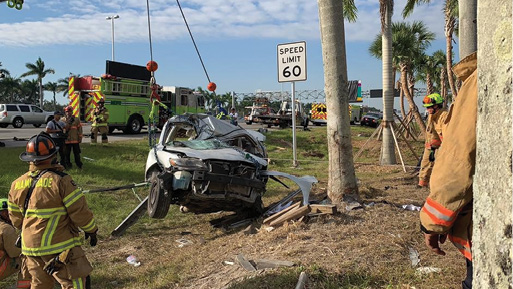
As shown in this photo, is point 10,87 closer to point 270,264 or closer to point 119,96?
point 119,96

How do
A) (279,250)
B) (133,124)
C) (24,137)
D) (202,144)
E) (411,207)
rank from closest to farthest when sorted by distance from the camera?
1. (279,250)
2. (411,207)
3. (202,144)
4. (24,137)
5. (133,124)

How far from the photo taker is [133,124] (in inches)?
762

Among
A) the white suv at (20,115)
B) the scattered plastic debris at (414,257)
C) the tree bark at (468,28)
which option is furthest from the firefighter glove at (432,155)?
the white suv at (20,115)

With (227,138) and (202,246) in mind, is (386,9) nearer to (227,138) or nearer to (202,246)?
(227,138)

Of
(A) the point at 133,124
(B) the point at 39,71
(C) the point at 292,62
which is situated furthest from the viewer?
(B) the point at 39,71

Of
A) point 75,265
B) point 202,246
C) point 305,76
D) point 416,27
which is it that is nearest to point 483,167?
point 75,265

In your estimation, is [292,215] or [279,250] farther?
[292,215]

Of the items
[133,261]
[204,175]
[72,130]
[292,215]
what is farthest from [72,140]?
[292,215]

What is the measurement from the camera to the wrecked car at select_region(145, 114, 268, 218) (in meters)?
5.11

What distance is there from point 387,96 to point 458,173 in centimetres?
1045

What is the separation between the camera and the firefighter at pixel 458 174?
1767mm

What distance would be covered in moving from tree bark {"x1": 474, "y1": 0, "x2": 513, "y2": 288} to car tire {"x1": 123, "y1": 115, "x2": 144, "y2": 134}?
18.8 metres

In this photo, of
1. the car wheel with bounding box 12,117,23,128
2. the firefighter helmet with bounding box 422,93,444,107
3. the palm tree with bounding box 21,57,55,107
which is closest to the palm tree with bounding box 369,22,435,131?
the firefighter helmet with bounding box 422,93,444,107

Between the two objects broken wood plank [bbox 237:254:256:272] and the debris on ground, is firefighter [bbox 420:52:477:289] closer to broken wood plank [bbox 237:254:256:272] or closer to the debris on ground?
the debris on ground
